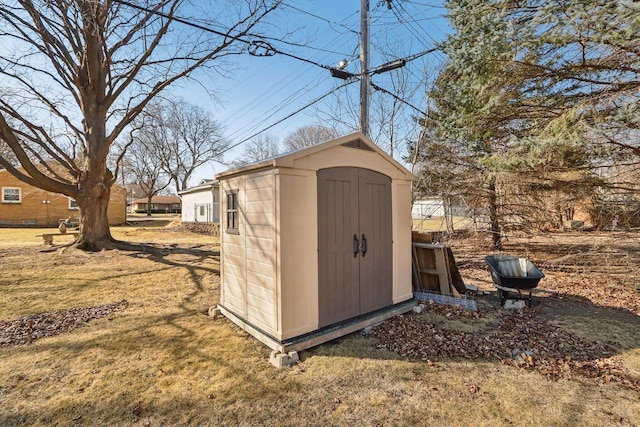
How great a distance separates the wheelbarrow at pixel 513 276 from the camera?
459 centimetres

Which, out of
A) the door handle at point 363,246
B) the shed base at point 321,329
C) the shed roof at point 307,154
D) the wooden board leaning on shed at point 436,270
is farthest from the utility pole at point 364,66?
the shed base at point 321,329

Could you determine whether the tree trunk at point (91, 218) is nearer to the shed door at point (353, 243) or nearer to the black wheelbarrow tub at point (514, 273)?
the shed door at point (353, 243)

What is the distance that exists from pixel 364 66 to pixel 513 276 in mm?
5183

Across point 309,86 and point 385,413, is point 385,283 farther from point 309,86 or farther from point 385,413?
point 309,86

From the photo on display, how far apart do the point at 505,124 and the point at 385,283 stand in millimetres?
4330

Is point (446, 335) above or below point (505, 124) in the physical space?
below

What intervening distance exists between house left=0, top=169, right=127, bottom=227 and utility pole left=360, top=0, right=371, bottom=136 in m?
21.0

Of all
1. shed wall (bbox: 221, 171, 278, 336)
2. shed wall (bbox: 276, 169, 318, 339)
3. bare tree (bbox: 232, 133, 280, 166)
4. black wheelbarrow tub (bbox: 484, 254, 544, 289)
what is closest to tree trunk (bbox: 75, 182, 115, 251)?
shed wall (bbox: 221, 171, 278, 336)

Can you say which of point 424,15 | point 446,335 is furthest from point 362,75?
point 446,335

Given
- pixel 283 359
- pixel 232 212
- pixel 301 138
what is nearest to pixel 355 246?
pixel 283 359

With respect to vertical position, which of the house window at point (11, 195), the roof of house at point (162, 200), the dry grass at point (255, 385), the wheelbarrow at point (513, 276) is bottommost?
the dry grass at point (255, 385)

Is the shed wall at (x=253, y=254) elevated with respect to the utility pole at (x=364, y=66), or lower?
lower

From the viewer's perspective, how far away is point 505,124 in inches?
239

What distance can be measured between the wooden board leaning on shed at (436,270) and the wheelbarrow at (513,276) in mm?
576
